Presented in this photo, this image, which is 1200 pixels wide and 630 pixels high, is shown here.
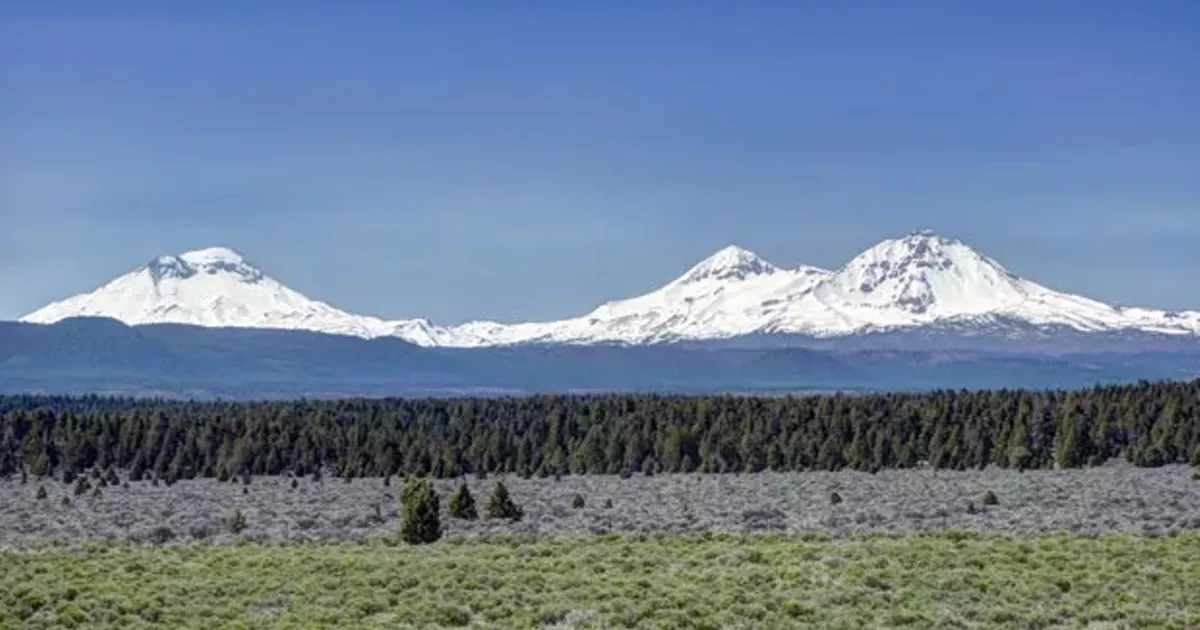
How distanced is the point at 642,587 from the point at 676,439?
87777mm

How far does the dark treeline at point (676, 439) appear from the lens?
111375mm

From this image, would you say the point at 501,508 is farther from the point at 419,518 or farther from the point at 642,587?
the point at 642,587

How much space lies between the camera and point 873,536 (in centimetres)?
4444

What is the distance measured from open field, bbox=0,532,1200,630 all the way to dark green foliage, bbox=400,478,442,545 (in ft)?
26.7

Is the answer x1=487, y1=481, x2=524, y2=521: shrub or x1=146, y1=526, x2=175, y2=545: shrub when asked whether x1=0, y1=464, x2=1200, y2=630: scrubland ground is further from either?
x1=487, y1=481, x2=524, y2=521: shrub

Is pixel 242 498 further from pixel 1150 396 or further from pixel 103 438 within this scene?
pixel 1150 396

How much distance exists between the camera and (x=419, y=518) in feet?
161

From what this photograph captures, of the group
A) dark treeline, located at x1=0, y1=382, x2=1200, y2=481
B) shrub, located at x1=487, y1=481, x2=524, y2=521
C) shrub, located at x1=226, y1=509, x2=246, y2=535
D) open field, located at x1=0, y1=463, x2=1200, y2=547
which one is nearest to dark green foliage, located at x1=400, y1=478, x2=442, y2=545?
open field, located at x1=0, y1=463, x2=1200, y2=547

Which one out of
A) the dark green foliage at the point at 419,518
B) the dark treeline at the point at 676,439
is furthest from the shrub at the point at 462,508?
the dark treeline at the point at 676,439

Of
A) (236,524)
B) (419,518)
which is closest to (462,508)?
(236,524)

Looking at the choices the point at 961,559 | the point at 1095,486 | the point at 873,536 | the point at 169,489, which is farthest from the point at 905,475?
the point at 961,559

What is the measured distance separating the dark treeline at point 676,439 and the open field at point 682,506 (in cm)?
767

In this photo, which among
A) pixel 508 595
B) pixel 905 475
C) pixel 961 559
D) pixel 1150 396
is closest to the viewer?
pixel 508 595

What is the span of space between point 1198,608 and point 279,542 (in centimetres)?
2996
